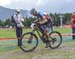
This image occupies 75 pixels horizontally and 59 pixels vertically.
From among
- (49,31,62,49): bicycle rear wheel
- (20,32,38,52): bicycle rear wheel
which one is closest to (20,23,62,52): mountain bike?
(20,32,38,52): bicycle rear wheel

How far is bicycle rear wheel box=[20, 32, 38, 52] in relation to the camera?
12391 millimetres

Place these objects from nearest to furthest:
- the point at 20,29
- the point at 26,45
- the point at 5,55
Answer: the point at 5,55 < the point at 26,45 < the point at 20,29

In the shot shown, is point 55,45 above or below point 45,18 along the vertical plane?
below

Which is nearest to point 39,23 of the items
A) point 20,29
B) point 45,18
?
point 45,18

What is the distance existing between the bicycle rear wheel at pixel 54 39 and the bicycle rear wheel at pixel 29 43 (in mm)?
905

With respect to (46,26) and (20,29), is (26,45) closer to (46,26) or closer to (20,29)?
(46,26)

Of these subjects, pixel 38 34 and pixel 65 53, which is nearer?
pixel 65 53

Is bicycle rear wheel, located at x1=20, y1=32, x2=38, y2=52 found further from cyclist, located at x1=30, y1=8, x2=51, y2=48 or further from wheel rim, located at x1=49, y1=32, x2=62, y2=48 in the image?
wheel rim, located at x1=49, y1=32, x2=62, y2=48

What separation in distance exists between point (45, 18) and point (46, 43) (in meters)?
1.06

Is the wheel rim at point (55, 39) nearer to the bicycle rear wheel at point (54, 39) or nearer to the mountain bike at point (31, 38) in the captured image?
the bicycle rear wheel at point (54, 39)

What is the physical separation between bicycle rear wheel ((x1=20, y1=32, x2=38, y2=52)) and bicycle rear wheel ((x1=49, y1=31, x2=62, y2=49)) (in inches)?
35.6

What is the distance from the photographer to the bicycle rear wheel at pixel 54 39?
43.2 feet

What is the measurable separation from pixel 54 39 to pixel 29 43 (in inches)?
48.3

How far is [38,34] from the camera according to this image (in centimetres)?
1264
